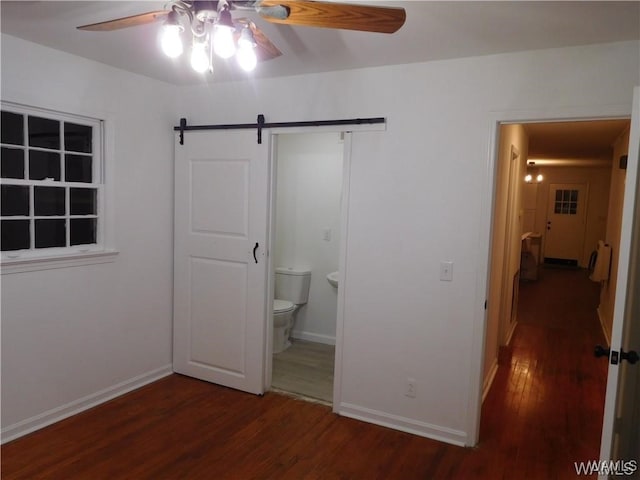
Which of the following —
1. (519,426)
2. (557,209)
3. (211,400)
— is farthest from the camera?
(557,209)

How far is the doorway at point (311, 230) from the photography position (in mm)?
4453

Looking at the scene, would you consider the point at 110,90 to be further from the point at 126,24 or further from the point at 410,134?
the point at 410,134

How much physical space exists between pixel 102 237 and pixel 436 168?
2.36 m

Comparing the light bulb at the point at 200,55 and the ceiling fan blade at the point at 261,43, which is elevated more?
the ceiling fan blade at the point at 261,43

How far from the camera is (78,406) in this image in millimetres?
3033

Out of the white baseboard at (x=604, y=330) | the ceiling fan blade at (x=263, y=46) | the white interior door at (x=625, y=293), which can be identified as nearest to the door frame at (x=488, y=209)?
the white interior door at (x=625, y=293)

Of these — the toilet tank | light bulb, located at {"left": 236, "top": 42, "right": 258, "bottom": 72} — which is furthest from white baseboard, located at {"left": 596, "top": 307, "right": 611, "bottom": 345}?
light bulb, located at {"left": 236, "top": 42, "right": 258, "bottom": 72}

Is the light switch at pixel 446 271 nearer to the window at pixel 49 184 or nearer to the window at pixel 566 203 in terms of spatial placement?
the window at pixel 49 184

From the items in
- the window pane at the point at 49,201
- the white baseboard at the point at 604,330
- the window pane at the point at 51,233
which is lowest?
the white baseboard at the point at 604,330

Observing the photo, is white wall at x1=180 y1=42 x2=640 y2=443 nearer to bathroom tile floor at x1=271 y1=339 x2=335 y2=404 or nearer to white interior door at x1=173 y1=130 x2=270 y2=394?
bathroom tile floor at x1=271 y1=339 x2=335 y2=404

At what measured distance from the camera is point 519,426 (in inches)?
120

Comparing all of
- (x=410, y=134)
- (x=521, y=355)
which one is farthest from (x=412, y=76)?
(x=521, y=355)

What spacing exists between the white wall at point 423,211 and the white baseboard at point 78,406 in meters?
1.58

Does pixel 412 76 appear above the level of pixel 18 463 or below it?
above
